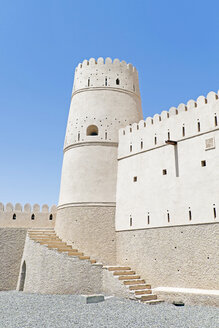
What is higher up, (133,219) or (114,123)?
(114,123)

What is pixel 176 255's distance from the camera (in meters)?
12.1

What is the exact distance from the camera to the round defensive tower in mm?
15109

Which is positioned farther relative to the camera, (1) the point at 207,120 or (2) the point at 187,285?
(1) the point at 207,120

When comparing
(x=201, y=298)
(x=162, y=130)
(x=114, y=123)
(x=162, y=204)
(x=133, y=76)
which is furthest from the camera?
(x=133, y=76)

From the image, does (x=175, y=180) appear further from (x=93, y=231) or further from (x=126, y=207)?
(x=93, y=231)

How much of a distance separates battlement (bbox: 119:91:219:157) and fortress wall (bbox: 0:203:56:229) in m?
7.24

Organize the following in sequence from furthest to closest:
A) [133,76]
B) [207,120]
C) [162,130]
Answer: [133,76], [162,130], [207,120]

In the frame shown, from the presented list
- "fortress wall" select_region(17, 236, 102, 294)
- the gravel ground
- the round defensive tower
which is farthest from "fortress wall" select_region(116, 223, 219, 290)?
"fortress wall" select_region(17, 236, 102, 294)

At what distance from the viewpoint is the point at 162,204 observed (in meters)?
13.1

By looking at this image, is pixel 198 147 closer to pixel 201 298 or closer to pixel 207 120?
pixel 207 120

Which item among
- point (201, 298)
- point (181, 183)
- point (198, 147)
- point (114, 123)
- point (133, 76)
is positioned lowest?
point (201, 298)

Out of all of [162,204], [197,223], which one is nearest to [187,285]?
[197,223]

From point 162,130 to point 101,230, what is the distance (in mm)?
5834

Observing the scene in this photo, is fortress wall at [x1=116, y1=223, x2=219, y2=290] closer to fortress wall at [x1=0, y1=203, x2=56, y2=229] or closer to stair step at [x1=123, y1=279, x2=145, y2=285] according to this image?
stair step at [x1=123, y1=279, x2=145, y2=285]
